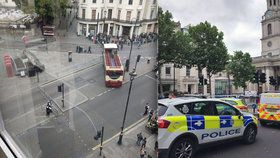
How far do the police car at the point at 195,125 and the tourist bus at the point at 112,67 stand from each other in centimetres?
32

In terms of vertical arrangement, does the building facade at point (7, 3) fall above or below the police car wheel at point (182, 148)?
above

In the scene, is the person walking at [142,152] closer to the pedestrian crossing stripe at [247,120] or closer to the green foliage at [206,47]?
the green foliage at [206,47]

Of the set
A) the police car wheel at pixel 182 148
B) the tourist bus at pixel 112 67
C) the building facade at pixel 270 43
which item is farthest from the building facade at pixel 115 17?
the building facade at pixel 270 43

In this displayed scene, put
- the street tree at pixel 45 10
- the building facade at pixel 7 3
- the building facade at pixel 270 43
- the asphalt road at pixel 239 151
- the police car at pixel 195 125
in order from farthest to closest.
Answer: the building facade at pixel 270 43 < the asphalt road at pixel 239 151 < the police car at pixel 195 125 < the building facade at pixel 7 3 < the street tree at pixel 45 10

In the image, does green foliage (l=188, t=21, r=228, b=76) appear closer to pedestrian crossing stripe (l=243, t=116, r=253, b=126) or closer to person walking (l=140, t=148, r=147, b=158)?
pedestrian crossing stripe (l=243, t=116, r=253, b=126)

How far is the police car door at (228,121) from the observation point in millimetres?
2436

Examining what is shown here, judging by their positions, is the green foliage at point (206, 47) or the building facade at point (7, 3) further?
the green foliage at point (206, 47)

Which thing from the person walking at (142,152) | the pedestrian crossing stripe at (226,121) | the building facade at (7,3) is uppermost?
the building facade at (7,3)

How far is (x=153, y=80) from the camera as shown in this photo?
0.93 m

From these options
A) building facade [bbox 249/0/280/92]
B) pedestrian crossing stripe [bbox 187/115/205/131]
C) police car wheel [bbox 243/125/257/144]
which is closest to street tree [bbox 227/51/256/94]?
building facade [bbox 249/0/280/92]

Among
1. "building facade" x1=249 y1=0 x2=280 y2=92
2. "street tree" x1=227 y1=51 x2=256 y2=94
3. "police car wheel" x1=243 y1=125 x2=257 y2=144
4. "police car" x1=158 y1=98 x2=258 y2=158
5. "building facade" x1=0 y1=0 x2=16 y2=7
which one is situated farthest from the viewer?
"building facade" x1=249 y1=0 x2=280 y2=92

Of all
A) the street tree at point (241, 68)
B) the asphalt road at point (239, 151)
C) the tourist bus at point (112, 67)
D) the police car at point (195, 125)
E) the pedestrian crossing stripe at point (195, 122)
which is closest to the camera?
the tourist bus at point (112, 67)

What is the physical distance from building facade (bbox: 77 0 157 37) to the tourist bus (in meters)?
0.05

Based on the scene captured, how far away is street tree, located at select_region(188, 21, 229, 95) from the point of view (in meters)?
2.38
